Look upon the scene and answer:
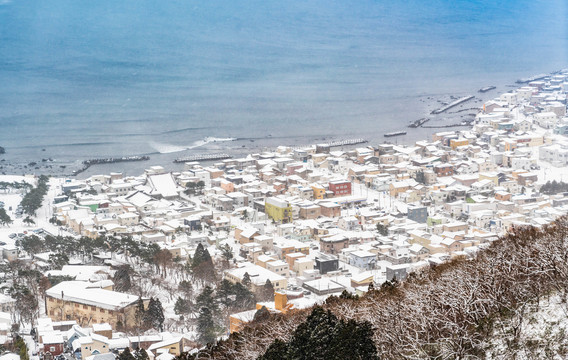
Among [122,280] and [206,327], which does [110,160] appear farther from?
[206,327]

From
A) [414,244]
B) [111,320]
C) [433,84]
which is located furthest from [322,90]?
[111,320]

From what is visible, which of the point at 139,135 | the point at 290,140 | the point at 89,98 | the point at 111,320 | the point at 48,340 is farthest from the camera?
the point at 89,98

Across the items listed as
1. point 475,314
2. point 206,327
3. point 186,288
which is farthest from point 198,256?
point 475,314

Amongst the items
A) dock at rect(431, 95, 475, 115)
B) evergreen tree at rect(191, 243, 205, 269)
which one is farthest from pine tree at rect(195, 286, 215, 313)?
dock at rect(431, 95, 475, 115)

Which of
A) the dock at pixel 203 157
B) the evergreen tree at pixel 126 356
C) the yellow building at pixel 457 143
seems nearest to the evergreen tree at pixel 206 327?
the evergreen tree at pixel 126 356

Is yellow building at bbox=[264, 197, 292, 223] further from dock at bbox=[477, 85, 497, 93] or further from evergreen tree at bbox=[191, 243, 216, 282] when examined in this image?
dock at bbox=[477, 85, 497, 93]

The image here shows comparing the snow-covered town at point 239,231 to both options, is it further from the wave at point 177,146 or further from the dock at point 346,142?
the wave at point 177,146

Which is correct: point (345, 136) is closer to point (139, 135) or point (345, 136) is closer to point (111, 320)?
point (139, 135)
